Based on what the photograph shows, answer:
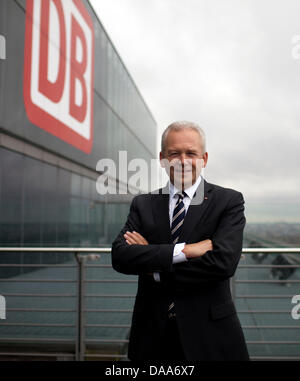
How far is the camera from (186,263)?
1.27 m

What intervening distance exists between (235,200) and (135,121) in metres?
17.0

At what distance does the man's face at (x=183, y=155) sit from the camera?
4.24ft

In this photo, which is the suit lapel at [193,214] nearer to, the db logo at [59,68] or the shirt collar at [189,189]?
the shirt collar at [189,189]

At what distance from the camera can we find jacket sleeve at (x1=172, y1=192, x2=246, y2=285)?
1262 millimetres

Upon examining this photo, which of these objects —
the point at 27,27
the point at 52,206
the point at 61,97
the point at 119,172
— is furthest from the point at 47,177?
the point at 119,172

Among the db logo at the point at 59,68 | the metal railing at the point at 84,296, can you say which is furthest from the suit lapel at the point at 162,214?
the db logo at the point at 59,68

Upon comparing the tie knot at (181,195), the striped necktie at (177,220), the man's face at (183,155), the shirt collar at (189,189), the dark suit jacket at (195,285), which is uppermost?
the man's face at (183,155)

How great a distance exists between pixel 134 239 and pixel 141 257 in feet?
0.38

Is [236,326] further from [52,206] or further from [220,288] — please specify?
[52,206]

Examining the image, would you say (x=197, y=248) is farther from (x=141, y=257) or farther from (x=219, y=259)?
(x=141, y=257)

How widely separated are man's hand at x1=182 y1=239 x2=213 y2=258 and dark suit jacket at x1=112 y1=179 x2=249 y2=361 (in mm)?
19

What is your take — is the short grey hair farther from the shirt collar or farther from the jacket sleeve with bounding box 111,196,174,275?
the jacket sleeve with bounding box 111,196,174,275

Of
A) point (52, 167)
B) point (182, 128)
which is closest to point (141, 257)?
point (182, 128)

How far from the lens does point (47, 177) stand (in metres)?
7.68
